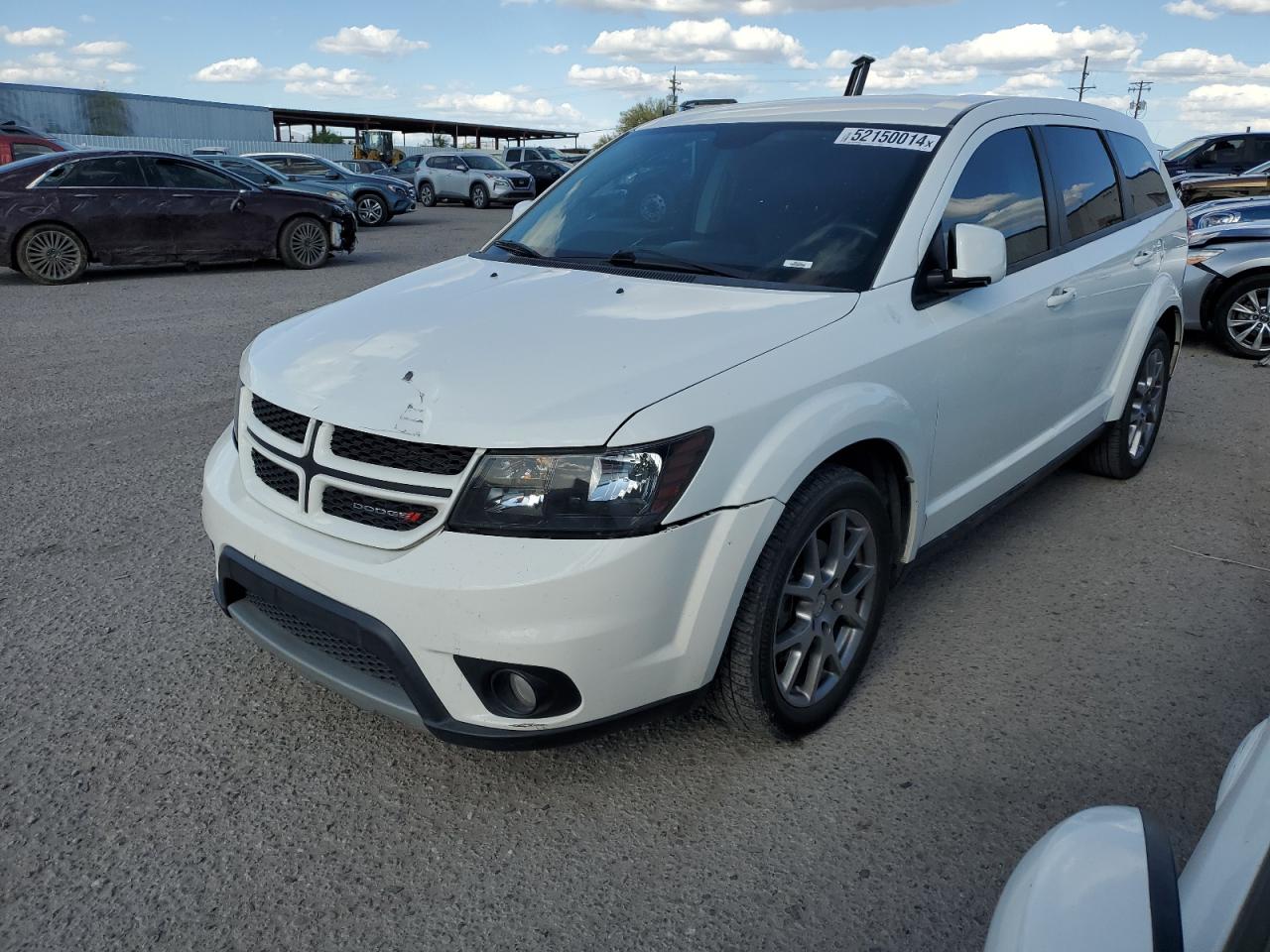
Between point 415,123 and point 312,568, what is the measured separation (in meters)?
69.5

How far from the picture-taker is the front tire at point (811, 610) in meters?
2.59

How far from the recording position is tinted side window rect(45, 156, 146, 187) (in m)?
11.5

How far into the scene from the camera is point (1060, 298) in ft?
12.8

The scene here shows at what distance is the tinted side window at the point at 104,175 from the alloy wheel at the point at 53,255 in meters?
0.60

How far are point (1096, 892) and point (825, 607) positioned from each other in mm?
1655

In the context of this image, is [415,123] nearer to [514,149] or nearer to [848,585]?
[514,149]

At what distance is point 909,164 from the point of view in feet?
11.0

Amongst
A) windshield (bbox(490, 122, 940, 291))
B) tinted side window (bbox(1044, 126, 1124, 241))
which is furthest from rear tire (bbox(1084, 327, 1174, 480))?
windshield (bbox(490, 122, 940, 291))

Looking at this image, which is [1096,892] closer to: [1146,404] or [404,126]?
[1146,404]

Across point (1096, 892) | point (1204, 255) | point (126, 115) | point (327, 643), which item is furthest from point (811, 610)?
point (126, 115)

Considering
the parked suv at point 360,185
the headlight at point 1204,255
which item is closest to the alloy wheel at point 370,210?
the parked suv at point 360,185

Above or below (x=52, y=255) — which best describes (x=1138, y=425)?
above

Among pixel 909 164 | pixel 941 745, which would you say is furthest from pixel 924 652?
pixel 909 164

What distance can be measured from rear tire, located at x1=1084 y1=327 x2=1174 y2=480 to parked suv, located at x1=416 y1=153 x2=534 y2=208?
23.1 meters
